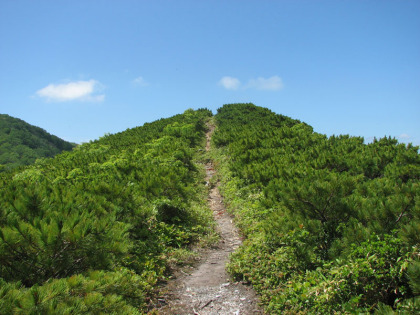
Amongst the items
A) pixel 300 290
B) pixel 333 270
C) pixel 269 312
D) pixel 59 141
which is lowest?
pixel 269 312

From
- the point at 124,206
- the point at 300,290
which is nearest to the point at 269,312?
the point at 300,290

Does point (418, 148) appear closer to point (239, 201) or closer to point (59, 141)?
point (239, 201)

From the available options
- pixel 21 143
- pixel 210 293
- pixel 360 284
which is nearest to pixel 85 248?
pixel 210 293

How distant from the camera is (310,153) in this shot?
10.1 m

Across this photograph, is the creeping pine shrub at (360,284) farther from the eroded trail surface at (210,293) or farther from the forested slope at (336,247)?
the eroded trail surface at (210,293)

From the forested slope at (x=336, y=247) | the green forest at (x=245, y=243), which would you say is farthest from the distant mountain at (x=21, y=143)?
the forested slope at (x=336, y=247)

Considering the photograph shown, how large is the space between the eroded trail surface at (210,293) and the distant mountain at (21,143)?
151 ft

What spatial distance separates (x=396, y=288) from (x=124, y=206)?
15.5ft

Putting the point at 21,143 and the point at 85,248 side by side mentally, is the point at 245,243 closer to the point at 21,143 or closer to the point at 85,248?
the point at 85,248

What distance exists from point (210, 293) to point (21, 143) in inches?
3291

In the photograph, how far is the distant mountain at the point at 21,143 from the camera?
5747cm

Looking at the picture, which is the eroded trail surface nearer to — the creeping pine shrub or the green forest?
the green forest

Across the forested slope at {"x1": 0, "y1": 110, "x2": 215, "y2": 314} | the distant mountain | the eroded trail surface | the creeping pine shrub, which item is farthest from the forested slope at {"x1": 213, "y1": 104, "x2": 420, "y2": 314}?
the distant mountain

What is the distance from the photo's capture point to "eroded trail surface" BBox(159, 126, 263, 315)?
13.7 feet
